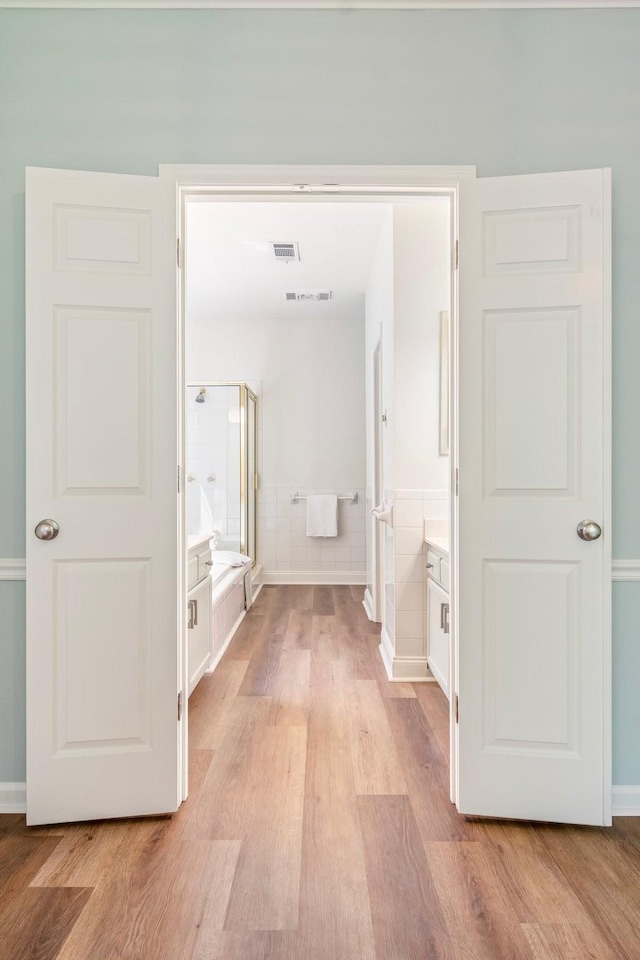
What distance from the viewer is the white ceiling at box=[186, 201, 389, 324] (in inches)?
146

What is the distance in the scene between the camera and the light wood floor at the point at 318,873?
4.71 ft

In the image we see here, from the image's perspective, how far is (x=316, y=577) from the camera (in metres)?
6.18

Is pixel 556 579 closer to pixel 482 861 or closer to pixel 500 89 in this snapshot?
pixel 482 861

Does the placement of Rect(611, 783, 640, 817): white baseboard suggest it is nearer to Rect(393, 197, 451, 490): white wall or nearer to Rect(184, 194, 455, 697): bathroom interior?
Rect(184, 194, 455, 697): bathroom interior

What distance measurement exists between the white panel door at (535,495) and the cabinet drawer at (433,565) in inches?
41.4

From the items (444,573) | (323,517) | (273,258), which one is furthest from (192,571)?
(323,517)

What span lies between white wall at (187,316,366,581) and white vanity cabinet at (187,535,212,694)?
9.18 ft

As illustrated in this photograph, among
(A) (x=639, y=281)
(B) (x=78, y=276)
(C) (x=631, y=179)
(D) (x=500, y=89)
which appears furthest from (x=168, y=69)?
(A) (x=639, y=281)

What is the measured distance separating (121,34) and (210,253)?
245 cm

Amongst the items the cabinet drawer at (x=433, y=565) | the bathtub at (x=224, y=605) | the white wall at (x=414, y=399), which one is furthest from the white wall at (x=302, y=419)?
the cabinet drawer at (x=433, y=565)

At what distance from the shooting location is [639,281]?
202cm

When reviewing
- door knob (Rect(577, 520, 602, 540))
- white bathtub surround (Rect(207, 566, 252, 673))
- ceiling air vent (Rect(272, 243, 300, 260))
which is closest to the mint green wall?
door knob (Rect(577, 520, 602, 540))

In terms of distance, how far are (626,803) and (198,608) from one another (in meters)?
2.09

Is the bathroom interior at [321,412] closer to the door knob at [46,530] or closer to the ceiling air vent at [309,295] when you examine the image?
the ceiling air vent at [309,295]
